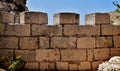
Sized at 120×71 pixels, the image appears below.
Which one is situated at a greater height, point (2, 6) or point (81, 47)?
point (2, 6)

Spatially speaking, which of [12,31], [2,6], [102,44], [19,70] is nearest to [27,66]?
[19,70]

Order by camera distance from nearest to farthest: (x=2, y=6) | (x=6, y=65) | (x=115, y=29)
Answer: (x=6, y=65) < (x=115, y=29) < (x=2, y=6)

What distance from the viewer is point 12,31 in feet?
25.4

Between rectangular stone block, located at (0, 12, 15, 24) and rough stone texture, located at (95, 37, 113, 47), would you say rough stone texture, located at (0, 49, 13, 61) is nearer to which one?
rectangular stone block, located at (0, 12, 15, 24)

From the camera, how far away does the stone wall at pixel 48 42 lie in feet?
25.3

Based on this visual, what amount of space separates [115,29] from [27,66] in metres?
2.95

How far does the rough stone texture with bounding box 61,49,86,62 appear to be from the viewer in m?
7.73

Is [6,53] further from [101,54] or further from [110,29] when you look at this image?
[110,29]

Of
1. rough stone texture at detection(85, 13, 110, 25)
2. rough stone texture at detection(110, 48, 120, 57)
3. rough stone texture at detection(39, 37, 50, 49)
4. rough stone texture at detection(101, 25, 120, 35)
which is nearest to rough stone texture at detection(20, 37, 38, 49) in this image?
rough stone texture at detection(39, 37, 50, 49)

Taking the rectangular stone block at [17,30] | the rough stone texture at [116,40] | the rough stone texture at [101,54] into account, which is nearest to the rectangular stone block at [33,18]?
the rectangular stone block at [17,30]

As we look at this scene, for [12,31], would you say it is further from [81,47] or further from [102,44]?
[102,44]

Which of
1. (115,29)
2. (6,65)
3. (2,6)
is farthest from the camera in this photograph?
(2,6)

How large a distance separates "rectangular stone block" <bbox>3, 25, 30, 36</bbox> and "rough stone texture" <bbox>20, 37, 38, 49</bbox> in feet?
0.49

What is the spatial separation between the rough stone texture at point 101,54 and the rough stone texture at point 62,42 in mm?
721
